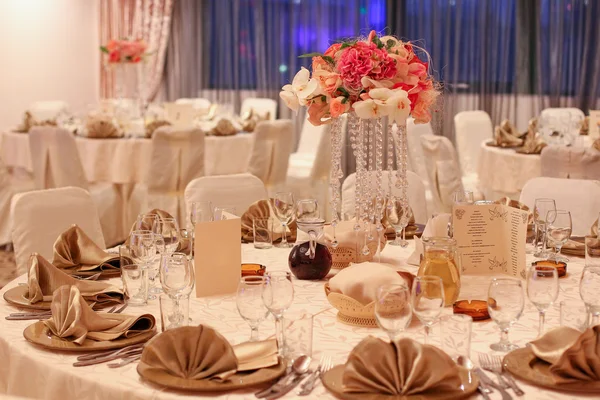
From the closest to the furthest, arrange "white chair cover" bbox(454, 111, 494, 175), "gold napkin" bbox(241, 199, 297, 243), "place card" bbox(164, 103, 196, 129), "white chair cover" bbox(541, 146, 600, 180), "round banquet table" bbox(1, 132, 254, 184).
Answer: "gold napkin" bbox(241, 199, 297, 243) < "white chair cover" bbox(541, 146, 600, 180) < "round banquet table" bbox(1, 132, 254, 184) < "place card" bbox(164, 103, 196, 129) < "white chair cover" bbox(454, 111, 494, 175)

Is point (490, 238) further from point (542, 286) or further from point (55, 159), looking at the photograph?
point (55, 159)

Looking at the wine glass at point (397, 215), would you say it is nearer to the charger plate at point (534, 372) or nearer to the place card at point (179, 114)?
the charger plate at point (534, 372)

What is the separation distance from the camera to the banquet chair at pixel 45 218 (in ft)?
10.5

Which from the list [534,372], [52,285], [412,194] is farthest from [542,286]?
[412,194]

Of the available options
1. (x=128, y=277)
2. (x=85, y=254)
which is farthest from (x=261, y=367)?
(x=85, y=254)

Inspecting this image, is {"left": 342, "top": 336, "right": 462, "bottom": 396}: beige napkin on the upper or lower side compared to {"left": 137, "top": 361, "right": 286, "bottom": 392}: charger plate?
upper

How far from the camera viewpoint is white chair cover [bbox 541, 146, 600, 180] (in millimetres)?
4609

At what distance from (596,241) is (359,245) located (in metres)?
0.69

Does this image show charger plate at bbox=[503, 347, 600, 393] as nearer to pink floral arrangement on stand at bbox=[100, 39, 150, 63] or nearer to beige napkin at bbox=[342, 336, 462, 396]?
beige napkin at bbox=[342, 336, 462, 396]

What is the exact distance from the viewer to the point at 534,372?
176 centimetres

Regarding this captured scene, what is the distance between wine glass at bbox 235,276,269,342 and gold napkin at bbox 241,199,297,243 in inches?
44.4

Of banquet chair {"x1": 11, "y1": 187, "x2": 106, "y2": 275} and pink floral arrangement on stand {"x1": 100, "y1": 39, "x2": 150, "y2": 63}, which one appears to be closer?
banquet chair {"x1": 11, "y1": 187, "x2": 106, "y2": 275}

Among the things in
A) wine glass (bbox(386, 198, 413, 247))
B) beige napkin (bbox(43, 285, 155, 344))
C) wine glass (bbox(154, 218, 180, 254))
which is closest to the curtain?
wine glass (bbox(386, 198, 413, 247))

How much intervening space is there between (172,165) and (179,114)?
3.05ft
